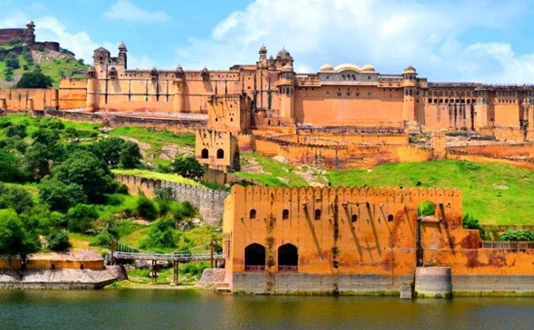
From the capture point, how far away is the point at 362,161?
7481cm

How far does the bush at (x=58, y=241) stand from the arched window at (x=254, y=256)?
11.5 meters

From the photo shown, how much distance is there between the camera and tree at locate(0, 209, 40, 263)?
145 ft

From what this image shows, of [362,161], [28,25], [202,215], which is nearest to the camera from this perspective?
[202,215]

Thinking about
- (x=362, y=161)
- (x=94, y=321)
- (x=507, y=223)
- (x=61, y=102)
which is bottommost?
(x=94, y=321)

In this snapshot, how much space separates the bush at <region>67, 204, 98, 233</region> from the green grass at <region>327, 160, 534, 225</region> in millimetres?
22296

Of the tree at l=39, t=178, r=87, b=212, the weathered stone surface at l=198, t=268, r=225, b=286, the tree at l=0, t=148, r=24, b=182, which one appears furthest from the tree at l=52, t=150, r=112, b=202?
the weathered stone surface at l=198, t=268, r=225, b=286

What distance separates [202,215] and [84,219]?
7.70m

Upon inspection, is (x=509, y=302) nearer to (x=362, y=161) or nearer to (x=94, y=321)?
(x=94, y=321)

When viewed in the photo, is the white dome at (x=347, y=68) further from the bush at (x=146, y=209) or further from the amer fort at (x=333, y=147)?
the bush at (x=146, y=209)

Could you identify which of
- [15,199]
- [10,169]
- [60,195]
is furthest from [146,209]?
[10,169]

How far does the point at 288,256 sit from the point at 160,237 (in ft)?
38.4

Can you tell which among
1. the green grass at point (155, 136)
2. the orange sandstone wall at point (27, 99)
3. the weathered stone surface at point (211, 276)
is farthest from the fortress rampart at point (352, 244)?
the orange sandstone wall at point (27, 99)

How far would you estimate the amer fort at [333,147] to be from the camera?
40844mm

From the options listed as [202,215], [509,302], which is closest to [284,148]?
[202,215]
